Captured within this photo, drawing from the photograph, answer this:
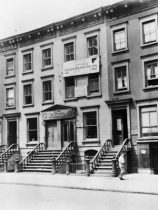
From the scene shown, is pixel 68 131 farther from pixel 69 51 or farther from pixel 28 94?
pixel 69 51

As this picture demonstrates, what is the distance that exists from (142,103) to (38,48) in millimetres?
11416

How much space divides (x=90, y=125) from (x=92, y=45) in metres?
6.24

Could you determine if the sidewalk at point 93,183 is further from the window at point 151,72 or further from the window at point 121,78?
the window at point 121,78

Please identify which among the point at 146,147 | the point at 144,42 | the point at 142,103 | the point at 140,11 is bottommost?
the point at 146,147

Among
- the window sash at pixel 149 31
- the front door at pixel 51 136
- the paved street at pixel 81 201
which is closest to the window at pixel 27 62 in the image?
the front door at pixel 51 136

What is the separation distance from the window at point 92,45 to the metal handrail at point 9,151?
1066 centimetres

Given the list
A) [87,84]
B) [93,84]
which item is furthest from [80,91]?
[93,84]

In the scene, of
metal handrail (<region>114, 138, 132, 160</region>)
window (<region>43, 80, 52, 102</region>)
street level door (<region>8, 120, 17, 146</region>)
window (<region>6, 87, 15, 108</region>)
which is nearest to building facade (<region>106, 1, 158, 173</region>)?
metal handrail (<region>114, 138, 132, 160</region>)

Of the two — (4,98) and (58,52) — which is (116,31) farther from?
(4,98)

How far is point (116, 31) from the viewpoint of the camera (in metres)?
25.1

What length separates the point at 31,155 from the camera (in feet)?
87.6

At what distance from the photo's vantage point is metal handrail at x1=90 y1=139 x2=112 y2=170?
22.2 m

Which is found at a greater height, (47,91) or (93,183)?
(47,91)

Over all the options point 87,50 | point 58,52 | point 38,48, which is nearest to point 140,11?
point 87,50
